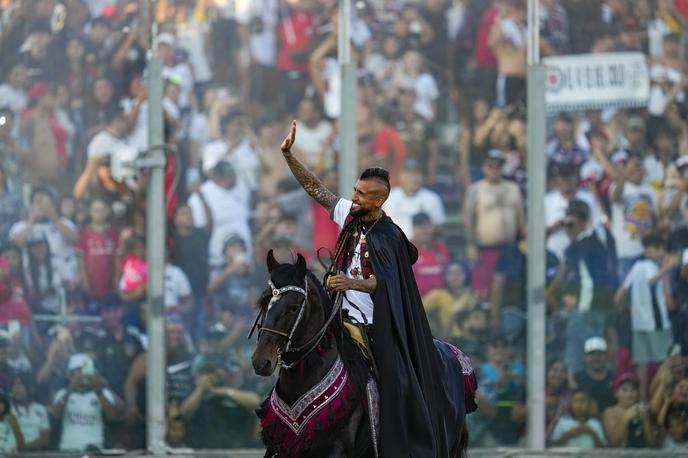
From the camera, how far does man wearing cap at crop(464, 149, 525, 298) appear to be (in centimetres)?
1409

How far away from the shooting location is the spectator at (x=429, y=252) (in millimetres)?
14055

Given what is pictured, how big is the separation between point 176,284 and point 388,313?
221 inches

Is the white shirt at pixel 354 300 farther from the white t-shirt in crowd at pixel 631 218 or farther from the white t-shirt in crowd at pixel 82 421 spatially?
the white t-shirt in crowd at pixel 631 218

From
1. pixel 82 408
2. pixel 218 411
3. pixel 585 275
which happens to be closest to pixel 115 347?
pixel 82 408

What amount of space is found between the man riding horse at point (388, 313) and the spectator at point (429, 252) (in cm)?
502

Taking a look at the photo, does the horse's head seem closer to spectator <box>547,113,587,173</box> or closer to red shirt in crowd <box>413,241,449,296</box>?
red shirt in crowd <box>413,241,449,296</box>

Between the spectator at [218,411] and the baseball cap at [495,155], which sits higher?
the baseball cap at [495,155]

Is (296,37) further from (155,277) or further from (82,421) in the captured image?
(82,421)

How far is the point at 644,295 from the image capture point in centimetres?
1412

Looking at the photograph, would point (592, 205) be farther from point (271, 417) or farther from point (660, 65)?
point (271, 417)

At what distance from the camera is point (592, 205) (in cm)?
1416

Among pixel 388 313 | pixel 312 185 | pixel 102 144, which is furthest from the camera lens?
pixel 102 144

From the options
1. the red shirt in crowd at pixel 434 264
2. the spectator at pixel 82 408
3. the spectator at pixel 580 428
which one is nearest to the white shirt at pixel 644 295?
the spectator at pixel 580 428

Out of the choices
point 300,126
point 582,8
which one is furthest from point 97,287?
point 582,8
